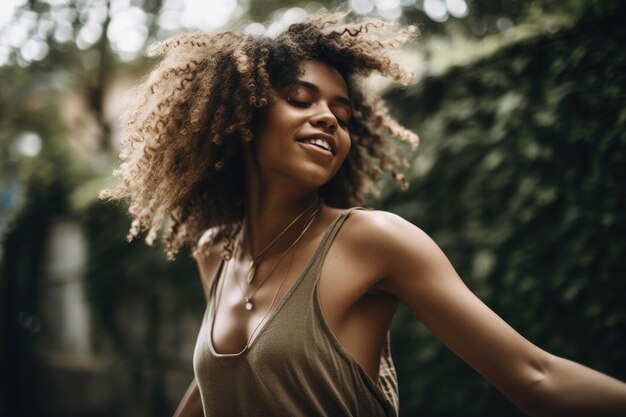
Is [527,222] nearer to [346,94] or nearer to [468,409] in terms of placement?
[468,409]

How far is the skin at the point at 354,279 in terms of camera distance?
1.38 m

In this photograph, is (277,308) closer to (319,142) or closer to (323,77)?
(319,142)

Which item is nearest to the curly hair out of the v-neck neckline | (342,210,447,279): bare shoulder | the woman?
the woman

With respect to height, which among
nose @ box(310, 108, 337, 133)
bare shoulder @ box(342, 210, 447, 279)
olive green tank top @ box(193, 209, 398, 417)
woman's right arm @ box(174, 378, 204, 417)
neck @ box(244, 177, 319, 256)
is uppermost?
nose @ box(310, 108, 337, 133)

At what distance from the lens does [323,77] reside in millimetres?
1978

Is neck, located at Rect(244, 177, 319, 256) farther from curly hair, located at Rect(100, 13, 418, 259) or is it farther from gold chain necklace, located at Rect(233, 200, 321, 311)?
curly hair, located at Rect(100, 13, 418, 259)

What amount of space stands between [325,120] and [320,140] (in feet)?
0.23

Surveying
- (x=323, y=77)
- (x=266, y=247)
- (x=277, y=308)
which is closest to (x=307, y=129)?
(x=323, y=77)

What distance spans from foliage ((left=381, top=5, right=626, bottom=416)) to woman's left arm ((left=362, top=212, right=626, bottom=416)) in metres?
1.26

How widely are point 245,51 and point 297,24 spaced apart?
0.81 ft

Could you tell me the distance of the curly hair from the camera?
203 cm

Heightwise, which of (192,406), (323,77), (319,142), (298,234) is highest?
(323,77)

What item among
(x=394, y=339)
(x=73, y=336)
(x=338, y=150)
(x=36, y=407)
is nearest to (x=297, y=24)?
(x=338, y=150)

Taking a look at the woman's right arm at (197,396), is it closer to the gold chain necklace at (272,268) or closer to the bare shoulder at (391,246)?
the gold chain necklace at (272,268)
